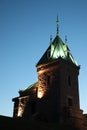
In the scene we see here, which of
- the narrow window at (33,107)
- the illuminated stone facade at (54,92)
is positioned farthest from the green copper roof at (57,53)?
the narrow window at (33,107)

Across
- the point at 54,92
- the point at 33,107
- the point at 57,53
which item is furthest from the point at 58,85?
the point at 57,53

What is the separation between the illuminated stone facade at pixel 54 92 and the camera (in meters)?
42.3

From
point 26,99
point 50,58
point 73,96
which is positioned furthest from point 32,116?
point 50,58

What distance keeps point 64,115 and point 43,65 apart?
33.9ft

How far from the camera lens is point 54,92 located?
43.8 meters

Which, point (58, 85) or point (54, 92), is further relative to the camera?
point (54, 92)

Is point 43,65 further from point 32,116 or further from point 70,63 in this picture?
point 32,116

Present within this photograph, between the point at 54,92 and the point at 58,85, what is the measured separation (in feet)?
4.50

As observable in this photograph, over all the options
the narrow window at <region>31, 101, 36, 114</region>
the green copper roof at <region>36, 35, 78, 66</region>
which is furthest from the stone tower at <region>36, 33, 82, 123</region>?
the narrow window at <region>31, 101, 36, 114</region>

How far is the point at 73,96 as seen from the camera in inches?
1761

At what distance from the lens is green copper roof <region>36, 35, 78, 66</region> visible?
47.0m

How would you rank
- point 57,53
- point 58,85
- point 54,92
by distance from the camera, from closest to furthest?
point 58,85
point 54,92
point 57,53

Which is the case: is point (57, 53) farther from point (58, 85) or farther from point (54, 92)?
point (54, 92)

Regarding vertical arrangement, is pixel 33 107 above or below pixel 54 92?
below
